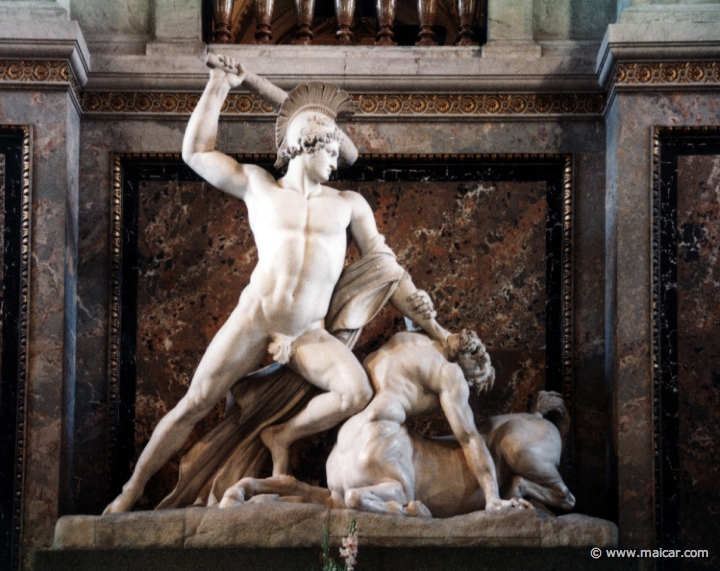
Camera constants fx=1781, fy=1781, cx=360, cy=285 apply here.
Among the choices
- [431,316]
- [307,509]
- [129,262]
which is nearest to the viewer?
[307,509]

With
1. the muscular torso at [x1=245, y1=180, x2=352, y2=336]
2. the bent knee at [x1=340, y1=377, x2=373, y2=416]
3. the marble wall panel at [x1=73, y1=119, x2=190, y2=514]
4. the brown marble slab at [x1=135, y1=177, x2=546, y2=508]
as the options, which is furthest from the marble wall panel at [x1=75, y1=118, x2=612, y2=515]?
the bent knee at [x1=340, y1=377, x2=373, y2=416]

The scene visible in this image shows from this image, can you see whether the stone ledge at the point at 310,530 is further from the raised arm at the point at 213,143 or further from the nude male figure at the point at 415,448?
the raised arm at the point at 213,143

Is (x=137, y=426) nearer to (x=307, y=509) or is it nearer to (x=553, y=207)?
(x=307, y=509)

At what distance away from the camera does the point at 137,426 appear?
1080 cm

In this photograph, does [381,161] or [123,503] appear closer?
[123,503]

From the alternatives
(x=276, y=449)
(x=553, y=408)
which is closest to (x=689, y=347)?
(x=553, y=408)

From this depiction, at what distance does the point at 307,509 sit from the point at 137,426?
1739mm

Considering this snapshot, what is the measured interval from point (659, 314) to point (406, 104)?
2075mm

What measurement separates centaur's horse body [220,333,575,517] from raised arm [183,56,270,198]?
1283 mm

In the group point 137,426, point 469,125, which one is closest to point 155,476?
point 137,426

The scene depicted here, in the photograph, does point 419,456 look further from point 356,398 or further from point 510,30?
point 510,30

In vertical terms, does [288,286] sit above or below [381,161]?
below

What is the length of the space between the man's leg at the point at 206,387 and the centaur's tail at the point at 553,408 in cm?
161

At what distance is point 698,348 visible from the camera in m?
10.4
